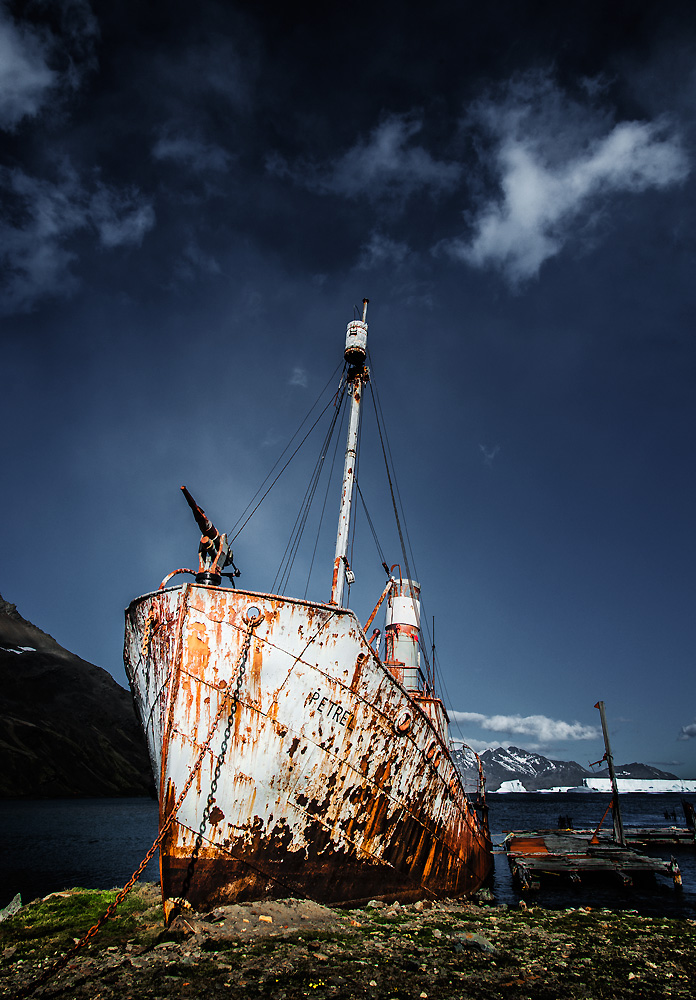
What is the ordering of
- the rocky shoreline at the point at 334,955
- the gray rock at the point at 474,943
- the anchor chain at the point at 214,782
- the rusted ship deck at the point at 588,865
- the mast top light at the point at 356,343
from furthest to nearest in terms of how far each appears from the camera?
the rusted ship deck at the point at 588,865 < the mast top light at the point at 356,343 < the gray rock at the point at 474,943 < the anchor chain at the point at 214,782 < the rocky shoreline at the point at 334,955

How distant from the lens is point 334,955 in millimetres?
7156

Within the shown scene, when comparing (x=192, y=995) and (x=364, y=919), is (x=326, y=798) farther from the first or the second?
(x=192, y=995)

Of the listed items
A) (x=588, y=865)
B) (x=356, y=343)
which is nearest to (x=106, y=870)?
(x=588, y=865)

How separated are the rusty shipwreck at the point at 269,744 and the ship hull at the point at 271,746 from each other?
0.06 ft

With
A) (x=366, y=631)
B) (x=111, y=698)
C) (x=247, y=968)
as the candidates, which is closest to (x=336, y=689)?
(x=366, y=631)

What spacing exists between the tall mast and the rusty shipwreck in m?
1.91

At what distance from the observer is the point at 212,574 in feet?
30.7

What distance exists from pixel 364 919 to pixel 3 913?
7.10 m

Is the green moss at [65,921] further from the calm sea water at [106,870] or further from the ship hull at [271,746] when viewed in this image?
the calm sea water at [106,870]

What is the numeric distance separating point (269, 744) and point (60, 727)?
9595 centimetres

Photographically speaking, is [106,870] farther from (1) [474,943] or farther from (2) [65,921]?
(1) [474,943]

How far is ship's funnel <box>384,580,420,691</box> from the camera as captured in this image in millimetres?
18609

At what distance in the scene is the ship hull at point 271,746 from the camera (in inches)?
316

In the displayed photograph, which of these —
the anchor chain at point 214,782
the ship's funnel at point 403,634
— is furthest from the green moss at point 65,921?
the ship's funnel at point 403,634
